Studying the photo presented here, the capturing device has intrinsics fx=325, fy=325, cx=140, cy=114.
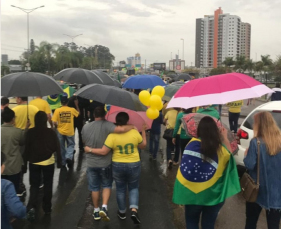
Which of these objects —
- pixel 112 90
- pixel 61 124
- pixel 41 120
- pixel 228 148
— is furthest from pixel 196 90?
pixel 61 124

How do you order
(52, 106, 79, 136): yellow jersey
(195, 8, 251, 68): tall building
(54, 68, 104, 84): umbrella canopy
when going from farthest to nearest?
(195, 8, 251, 68): tall building → (54, 68, 104, 84): umbrella canopy → (52, 106, 79, 136): yellow jersey

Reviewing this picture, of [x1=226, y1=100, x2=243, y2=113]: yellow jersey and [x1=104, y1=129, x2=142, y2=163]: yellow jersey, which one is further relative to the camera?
[x1=226, y1=100, x2=243, y2=113]: yellow jersey

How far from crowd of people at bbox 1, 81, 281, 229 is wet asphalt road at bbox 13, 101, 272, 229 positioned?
0.17 metres

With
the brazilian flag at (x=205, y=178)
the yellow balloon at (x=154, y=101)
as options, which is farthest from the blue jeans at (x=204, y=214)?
the yellow balloon at (x=154, y=101)

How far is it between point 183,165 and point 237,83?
1.17 metres

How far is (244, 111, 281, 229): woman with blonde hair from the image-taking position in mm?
3330

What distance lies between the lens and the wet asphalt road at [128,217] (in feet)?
15.4

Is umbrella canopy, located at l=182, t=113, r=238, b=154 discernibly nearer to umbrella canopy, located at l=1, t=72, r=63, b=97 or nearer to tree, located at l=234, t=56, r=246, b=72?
umbrella canopy, located at l=1, t=72, r=63, b=97

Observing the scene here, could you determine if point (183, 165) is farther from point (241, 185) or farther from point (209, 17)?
point (209, 17)

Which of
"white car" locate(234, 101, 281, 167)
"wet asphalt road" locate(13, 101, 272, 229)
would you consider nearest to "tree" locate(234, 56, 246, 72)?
"white car" locate(234, 101, 281, 167)

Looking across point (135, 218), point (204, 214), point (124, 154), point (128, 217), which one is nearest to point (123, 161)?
point (124, 154)

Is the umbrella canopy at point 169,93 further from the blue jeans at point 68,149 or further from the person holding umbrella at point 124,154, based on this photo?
the person holding umbrella at point 124,154

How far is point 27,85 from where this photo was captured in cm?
531

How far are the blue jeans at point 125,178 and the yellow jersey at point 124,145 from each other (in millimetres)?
83
